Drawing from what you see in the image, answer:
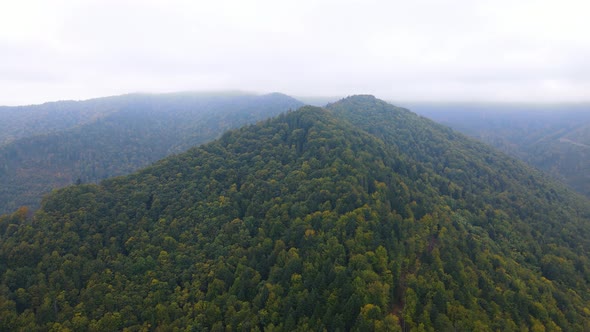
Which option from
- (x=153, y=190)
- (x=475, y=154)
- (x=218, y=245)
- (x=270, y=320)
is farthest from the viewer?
(x=475, y=154)

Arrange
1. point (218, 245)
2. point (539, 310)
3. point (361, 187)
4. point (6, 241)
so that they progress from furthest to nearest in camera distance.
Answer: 1. point (361, 187)
2. point (218, 245)
3. point (6, 241)
4. point (539, 310)

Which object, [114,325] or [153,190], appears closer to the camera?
[114,325]

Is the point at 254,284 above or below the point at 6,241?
below

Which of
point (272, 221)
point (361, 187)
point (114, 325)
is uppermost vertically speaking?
point (361, 187)

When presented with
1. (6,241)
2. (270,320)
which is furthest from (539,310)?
(6,241)

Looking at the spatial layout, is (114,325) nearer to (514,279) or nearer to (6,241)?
(6,241)

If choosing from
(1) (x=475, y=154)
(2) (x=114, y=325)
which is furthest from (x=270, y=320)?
(1) (x=475, y=154)
